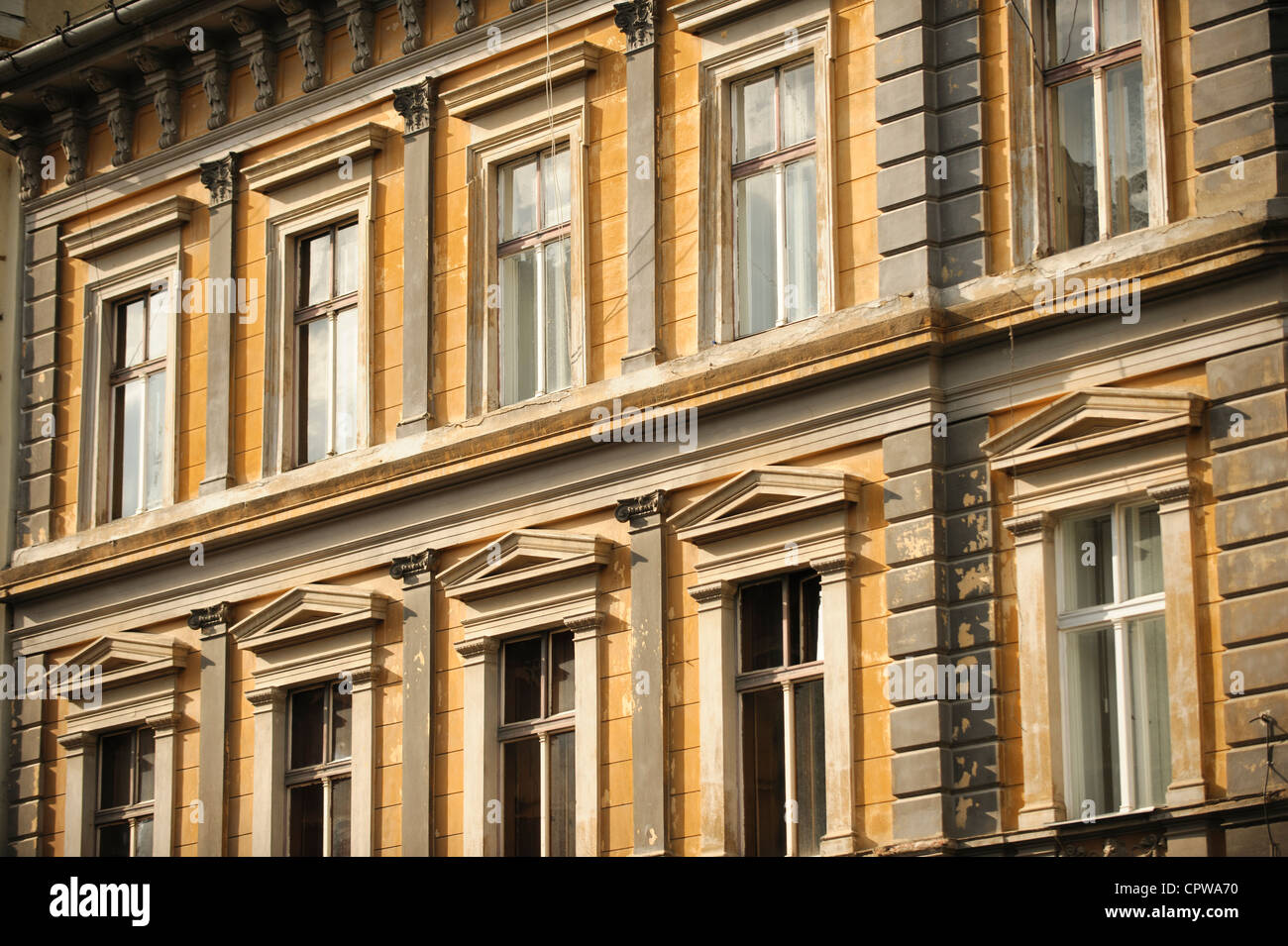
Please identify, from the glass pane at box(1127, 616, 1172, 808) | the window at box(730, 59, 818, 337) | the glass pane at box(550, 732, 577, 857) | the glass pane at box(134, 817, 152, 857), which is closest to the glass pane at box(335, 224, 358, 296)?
the window at box(730, 59, 818, 337)

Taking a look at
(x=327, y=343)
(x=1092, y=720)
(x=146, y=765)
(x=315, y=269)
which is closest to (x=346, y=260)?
(x=315, y=269)

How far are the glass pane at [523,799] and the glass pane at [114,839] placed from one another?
15.4 feet

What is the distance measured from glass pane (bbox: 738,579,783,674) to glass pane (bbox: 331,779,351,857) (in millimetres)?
4413

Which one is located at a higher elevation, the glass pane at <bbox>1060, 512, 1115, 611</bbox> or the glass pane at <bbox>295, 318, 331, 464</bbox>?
the glass pane at <bbox>295, 318, 331, 464</bbox>

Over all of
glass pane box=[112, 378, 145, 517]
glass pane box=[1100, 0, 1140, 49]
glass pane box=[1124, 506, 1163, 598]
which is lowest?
glass pane box=[1124, 506, 1163, 598]

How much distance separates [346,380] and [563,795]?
4.89 m

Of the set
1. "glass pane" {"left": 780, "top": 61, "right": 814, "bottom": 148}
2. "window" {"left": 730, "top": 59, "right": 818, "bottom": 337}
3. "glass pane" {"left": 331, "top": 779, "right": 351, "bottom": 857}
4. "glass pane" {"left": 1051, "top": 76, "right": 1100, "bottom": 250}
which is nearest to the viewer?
"glass pane" {"left": 1051, "top": 76, "right": 1100, "bottom": 250}

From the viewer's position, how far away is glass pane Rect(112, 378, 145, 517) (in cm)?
2611

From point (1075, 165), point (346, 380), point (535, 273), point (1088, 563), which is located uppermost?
point (535, 273)

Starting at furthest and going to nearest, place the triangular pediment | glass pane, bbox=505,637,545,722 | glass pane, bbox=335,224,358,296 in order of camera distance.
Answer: glass pane, bbox=335,224,358,296 < glass pane, bbox=505,637,545,722 < the triangular pediment

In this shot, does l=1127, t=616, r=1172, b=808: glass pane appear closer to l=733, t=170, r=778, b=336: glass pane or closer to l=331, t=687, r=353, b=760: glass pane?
l=733, t=170, r=778, b=336: glass pane

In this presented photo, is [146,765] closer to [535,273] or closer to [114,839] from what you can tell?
[114,839]

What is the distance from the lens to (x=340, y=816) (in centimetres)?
2331

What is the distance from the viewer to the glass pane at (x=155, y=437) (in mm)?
25812
